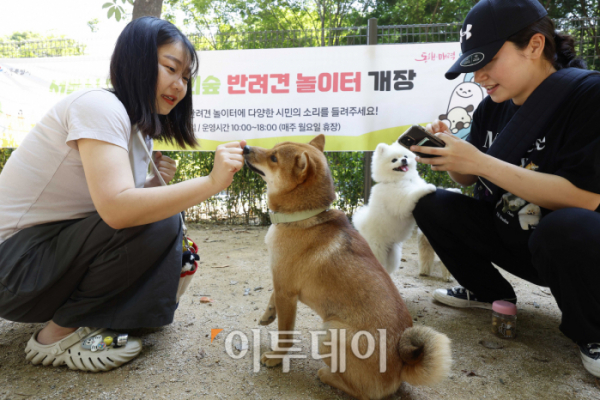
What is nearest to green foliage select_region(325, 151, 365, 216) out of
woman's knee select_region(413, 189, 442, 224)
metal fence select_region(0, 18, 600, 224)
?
metal fence select_region(0, 18, 600, 224)

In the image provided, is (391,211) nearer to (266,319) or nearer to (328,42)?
(266,319)

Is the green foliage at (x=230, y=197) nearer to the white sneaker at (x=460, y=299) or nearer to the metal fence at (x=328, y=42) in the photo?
the metal fence at (x=328, y=42)

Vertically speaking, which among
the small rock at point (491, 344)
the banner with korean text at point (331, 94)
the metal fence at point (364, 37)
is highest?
the metal fence at point (364, 37)

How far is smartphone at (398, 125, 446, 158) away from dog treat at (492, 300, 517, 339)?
1.01 m

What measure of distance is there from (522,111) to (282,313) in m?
1.68

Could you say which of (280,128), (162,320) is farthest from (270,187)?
(280,128)

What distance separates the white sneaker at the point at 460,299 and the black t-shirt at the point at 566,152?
67cm

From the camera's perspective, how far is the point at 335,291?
65.8 inches

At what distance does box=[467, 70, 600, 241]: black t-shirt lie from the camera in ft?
5.54

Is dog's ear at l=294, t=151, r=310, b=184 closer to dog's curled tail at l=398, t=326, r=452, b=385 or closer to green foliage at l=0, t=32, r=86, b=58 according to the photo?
dog's curled tail at l=398, t=326, r=452, b=385

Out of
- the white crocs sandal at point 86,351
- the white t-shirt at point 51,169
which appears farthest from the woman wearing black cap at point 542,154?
the white crocs sandal at point 86,351

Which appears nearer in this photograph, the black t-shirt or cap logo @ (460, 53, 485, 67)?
the black t-shirt

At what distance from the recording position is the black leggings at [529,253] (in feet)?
5.54

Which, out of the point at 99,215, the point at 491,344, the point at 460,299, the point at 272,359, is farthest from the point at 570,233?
the point at 99,215
